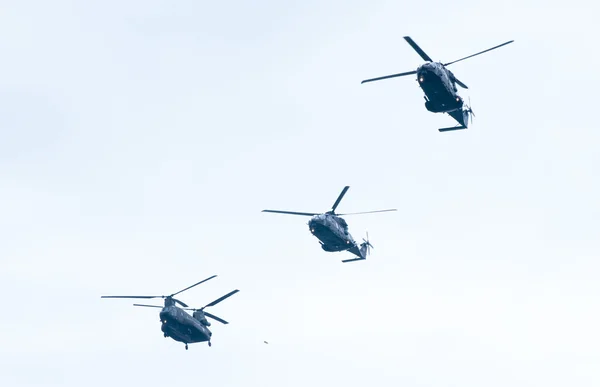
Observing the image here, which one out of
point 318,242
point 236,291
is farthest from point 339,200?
point 236,291

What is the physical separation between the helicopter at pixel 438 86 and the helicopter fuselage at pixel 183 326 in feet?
98.9

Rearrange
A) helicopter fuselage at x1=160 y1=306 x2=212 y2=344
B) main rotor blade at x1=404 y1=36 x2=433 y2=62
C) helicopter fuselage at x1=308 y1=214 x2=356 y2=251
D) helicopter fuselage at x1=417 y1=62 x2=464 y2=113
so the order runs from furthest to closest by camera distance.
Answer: helicopter fuselage at x1=308 y1=214 x2=356 y2=251
helicopter fuselage at x1=160 y1=306 x2=212 y2=344
helicopter fuselage at x1=417 y1=62 x2=464 y2=113
main rotor blade at x1=404 y1=36 x2=433 y2=62

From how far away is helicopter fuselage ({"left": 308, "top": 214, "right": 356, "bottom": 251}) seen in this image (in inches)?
3750

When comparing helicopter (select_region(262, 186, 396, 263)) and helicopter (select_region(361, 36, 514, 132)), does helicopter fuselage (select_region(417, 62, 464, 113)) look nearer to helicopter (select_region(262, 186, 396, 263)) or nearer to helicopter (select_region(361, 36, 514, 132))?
helicopter (select_region(361, 36, 514, 132))

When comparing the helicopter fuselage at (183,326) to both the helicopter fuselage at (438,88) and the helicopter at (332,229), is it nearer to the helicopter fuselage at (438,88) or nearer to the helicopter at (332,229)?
the helicopter at (332,229)

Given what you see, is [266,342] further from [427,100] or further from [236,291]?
[427,100]

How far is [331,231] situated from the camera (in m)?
95.8

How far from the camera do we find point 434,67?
8475 cm

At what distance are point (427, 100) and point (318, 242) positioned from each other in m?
19.8

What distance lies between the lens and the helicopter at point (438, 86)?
8469 centimetres

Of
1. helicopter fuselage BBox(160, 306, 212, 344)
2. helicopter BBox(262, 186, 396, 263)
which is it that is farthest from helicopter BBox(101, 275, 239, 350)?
helicopter BBox(262, 186, 396, 263)

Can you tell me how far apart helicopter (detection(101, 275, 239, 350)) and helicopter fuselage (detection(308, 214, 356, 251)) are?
403 inches

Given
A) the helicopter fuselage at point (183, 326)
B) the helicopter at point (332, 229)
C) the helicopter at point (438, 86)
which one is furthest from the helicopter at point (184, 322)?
the helicopter at point (438, 86)

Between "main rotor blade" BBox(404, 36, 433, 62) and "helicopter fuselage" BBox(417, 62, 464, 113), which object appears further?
"helicopter fuselage" BBox(417, 62, 464, 113)
